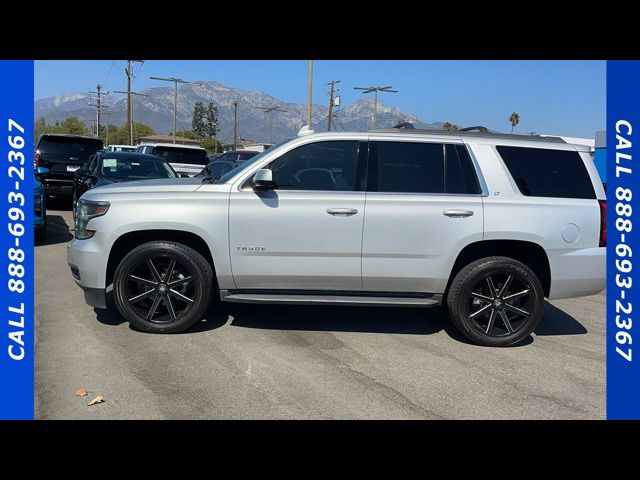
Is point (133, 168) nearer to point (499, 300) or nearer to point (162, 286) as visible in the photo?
point (162, 286)

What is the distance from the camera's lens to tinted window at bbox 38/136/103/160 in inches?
552

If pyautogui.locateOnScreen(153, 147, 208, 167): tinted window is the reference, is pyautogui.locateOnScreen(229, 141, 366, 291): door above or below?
below

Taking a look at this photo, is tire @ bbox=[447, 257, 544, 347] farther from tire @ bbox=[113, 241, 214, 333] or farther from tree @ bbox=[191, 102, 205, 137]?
tree @ bbox=[191, 102, 205, 137]

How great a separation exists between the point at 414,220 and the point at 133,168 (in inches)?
279

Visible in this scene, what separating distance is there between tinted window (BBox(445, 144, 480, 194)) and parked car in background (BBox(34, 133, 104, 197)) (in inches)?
444

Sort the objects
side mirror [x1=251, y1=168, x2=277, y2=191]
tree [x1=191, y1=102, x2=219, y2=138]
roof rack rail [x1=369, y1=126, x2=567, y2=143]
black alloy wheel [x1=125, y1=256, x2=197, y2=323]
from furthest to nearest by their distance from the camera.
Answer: tree [x1=191, y1=102, x2=219, y2=138] → roof rack rail [x1=369, y1=126, x2=567, y2=143] → black alloy wheel [x1=125, y1=256, x2=197, y2=323] → side mirror [x1=251, y1=168, x2=277, y2=191]

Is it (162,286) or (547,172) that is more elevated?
(547,172)

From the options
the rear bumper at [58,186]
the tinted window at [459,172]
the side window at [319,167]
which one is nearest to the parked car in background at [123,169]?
the rear bumper at [58,186]

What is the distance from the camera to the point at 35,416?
11.5 ft

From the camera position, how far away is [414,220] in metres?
5.02

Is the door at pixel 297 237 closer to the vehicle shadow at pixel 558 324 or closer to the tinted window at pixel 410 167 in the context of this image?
the tinted window at pixel 410 167

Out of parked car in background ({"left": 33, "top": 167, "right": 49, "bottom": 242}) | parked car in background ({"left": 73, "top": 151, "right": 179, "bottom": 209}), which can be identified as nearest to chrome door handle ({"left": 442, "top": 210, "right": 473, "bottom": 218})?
parked car in background ({"left": 73, "top": 151, "right": 179, "bottom": 209})

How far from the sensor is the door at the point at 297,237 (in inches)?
196

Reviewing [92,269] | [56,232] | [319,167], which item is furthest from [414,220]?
[56,232]
